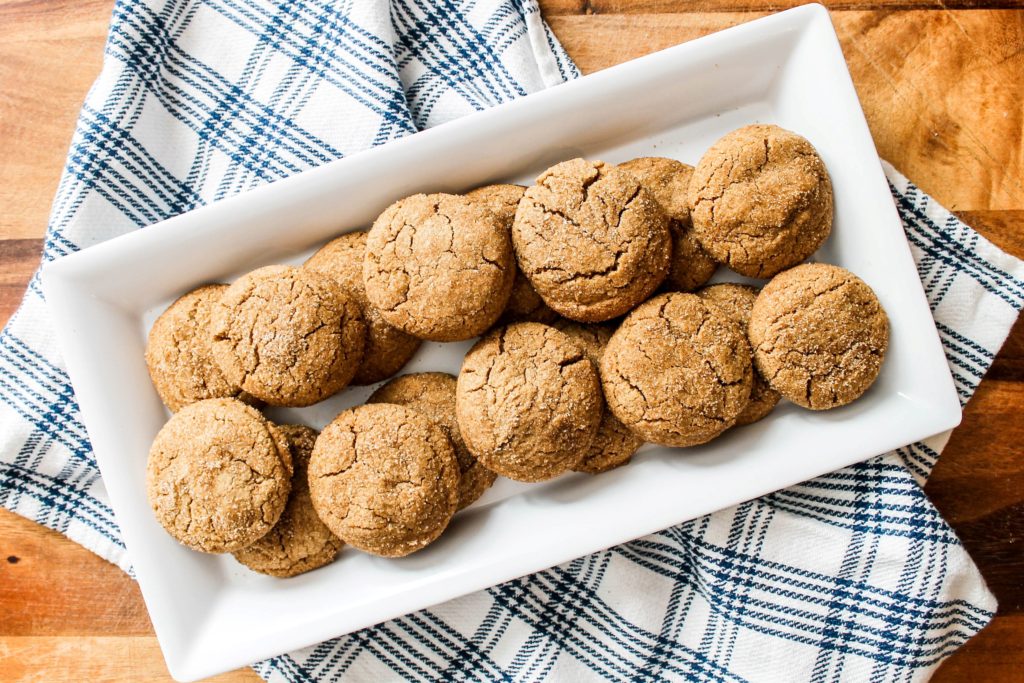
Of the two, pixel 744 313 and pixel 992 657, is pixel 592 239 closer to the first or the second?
pixel 744 313

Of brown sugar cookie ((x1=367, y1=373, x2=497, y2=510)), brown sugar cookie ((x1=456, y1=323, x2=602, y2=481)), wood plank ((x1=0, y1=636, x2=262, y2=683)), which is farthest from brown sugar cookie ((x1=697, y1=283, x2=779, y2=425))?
wood plank ((x1=0, y1=636, x2=262, y2=683))

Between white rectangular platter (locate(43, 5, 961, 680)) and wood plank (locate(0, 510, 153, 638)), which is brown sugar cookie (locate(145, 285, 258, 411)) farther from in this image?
wood plank (locate(0, 510, 153, 638))

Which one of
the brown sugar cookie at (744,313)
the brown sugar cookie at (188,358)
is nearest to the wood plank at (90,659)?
the brown sugar cookie at (188,358)

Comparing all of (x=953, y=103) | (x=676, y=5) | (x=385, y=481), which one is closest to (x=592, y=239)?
(x=385, y=481)

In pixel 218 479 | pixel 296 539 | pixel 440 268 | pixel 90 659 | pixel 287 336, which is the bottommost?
pixel 90 659

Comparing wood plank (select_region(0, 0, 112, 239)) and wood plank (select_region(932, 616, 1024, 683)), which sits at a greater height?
wood plank (select_region(0, 0, 112, 239))

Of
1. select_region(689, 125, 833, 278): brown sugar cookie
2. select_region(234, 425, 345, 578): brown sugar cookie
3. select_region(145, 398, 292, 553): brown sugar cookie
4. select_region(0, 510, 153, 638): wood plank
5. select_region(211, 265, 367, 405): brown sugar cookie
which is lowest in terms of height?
select_region(0, 510, 153, 638): wood plank

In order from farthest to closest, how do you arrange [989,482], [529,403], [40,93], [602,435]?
[40,93]
[989,482]
[602,435]
[529,403]

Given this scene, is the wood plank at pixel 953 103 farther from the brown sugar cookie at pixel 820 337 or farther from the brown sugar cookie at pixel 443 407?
the brown sugar cookie at pixel 443 407
